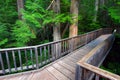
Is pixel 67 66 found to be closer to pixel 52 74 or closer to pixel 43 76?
pixel 52 74

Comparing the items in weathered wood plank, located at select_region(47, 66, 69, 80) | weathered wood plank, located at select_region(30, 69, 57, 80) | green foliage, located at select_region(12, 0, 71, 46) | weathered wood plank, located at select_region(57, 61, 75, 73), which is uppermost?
green foliage, located at select_region(12, 0, 71, 46)

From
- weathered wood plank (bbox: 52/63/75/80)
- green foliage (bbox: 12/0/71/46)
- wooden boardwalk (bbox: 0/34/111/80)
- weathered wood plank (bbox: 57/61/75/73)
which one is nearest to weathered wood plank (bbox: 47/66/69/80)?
wooden boardwalk (bbox: 0/34/111/80)

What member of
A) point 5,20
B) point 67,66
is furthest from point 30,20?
point 67,66

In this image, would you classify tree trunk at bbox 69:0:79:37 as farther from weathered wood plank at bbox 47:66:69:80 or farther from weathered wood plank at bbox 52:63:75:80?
weathered wood plank at bbox 47:66:69:80

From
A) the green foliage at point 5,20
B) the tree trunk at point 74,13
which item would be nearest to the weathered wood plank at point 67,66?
the tree trunk at point 74,13

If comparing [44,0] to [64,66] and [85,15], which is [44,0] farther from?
[85,15]

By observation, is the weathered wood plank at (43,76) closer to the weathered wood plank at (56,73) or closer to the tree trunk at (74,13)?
the weathered wood plank at (56,73)

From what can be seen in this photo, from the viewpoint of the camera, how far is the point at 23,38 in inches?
208

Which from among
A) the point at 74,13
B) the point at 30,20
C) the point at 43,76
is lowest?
the point at 43,76

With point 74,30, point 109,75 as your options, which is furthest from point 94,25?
point 109,75

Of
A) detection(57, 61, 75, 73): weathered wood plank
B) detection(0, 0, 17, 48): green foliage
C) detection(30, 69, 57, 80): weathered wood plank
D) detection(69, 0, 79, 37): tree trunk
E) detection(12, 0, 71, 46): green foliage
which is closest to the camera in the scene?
detection(30, 69, 57, 80): weathered wood plank

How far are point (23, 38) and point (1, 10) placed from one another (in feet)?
9.16

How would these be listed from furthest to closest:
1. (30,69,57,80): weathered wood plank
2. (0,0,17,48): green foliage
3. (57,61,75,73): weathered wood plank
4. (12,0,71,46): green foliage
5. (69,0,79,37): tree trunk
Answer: (69,0,79,37): tree trunk, (0,0,17,48): green foliage, (12,0,71,46): green foliage, (57,61,75,73): weathered wood plank, (30,69,57,80): weathered wood plank

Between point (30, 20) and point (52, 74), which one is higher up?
point (30, 20)
